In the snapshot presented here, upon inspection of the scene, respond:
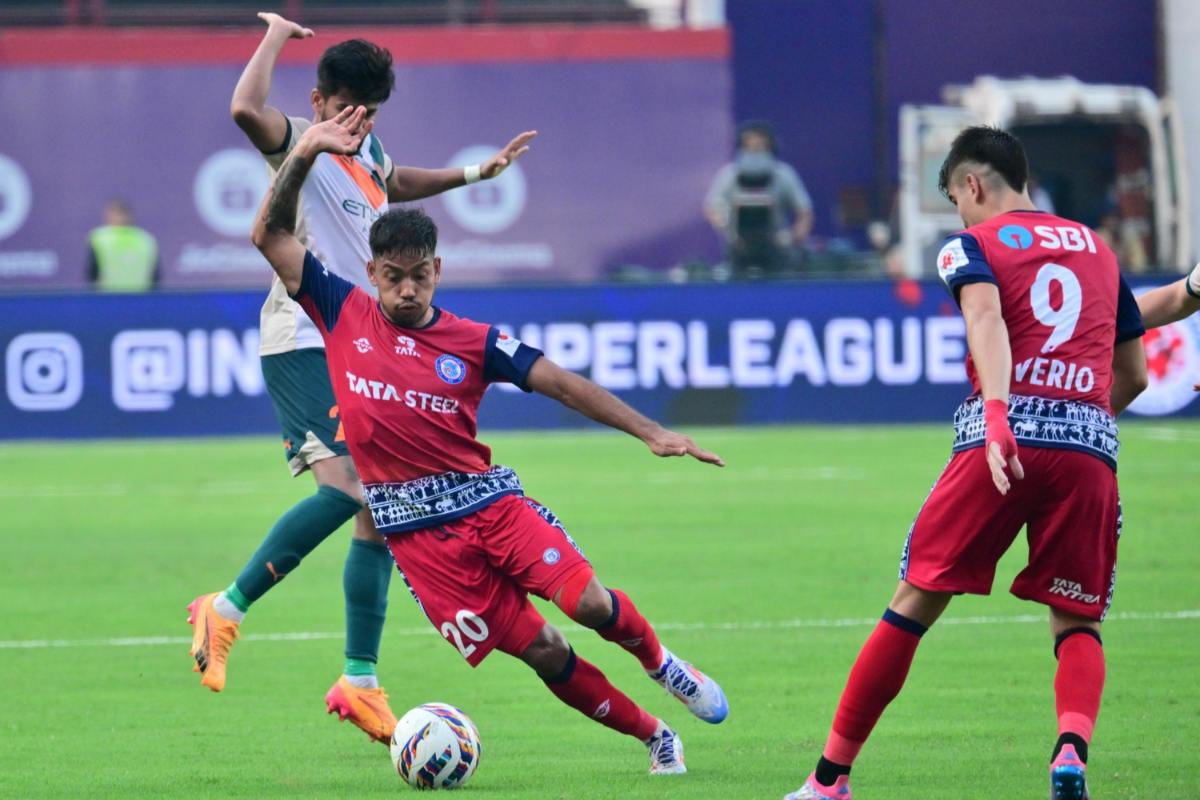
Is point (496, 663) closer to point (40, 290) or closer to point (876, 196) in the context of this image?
point (40, 290)

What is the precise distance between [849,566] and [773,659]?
242 centimetres

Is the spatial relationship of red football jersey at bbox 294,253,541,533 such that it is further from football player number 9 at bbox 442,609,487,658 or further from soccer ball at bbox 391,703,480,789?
soccer ball at bbox 391,703,480,789

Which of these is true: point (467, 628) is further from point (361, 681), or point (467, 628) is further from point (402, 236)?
point (402, 236)

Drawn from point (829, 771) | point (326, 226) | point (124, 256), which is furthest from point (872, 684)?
point (124, 256)

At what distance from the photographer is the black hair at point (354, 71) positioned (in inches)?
236

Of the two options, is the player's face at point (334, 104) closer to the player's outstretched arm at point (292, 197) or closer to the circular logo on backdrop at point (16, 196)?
the player's outstretched arm at point (292, 197)

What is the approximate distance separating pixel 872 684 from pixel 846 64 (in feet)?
73.9

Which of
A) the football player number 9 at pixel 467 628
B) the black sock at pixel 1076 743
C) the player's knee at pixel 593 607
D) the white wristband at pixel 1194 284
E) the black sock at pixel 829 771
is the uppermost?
the white wristband at pixel 1194 284

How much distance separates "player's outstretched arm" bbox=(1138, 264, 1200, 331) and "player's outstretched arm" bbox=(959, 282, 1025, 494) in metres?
0.90

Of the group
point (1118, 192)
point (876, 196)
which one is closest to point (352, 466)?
point (1118, 192)

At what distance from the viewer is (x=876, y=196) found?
26.6 meters

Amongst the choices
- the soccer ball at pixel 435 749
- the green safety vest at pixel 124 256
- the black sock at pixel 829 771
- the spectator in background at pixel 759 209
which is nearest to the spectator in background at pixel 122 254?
the green safety vest at pixel 124 256

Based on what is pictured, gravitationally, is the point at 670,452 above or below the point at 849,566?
above

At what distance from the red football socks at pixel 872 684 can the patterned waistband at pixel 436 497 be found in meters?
1.24
